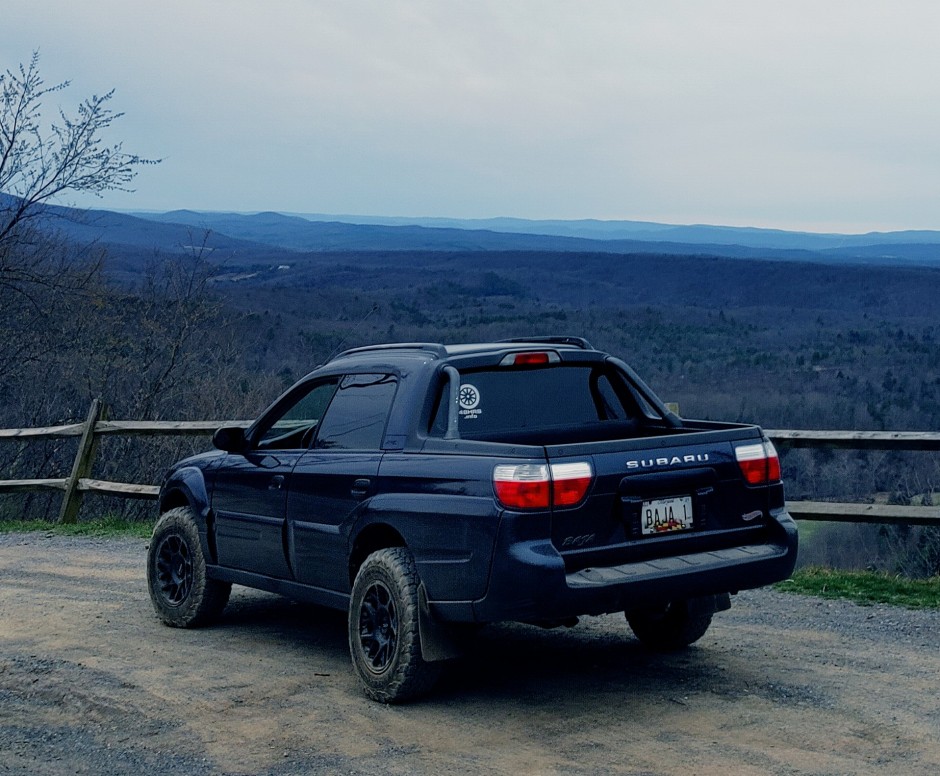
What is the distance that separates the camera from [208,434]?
497 inches

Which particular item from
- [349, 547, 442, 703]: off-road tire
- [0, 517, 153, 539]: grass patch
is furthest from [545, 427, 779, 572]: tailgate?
[0, 517, 153, 539]: grass patch

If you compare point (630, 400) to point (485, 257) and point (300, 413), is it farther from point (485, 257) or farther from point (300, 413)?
point (485, 257)

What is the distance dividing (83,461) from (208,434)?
6.42ft

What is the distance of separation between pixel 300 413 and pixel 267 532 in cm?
224

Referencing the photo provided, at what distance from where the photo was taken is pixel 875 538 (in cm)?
2645

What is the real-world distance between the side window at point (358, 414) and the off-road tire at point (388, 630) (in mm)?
674

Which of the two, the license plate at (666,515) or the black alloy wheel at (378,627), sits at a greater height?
the license plate at (666,515)

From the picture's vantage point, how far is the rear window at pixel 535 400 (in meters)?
6.34

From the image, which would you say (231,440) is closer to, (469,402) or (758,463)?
(469,402)

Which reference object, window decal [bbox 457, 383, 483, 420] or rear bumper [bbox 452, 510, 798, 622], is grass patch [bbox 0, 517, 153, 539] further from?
rear bumper [bbox 452, 510, 798, 622]

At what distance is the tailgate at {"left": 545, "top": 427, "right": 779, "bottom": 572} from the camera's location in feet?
18.4

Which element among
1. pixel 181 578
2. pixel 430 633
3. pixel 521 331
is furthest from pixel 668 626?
pixel 521 331

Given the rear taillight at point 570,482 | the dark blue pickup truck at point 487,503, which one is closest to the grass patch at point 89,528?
the dark blue pickup truck at point 487,503

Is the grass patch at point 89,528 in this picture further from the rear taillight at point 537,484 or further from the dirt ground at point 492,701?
the rear taillight at point 537,484
